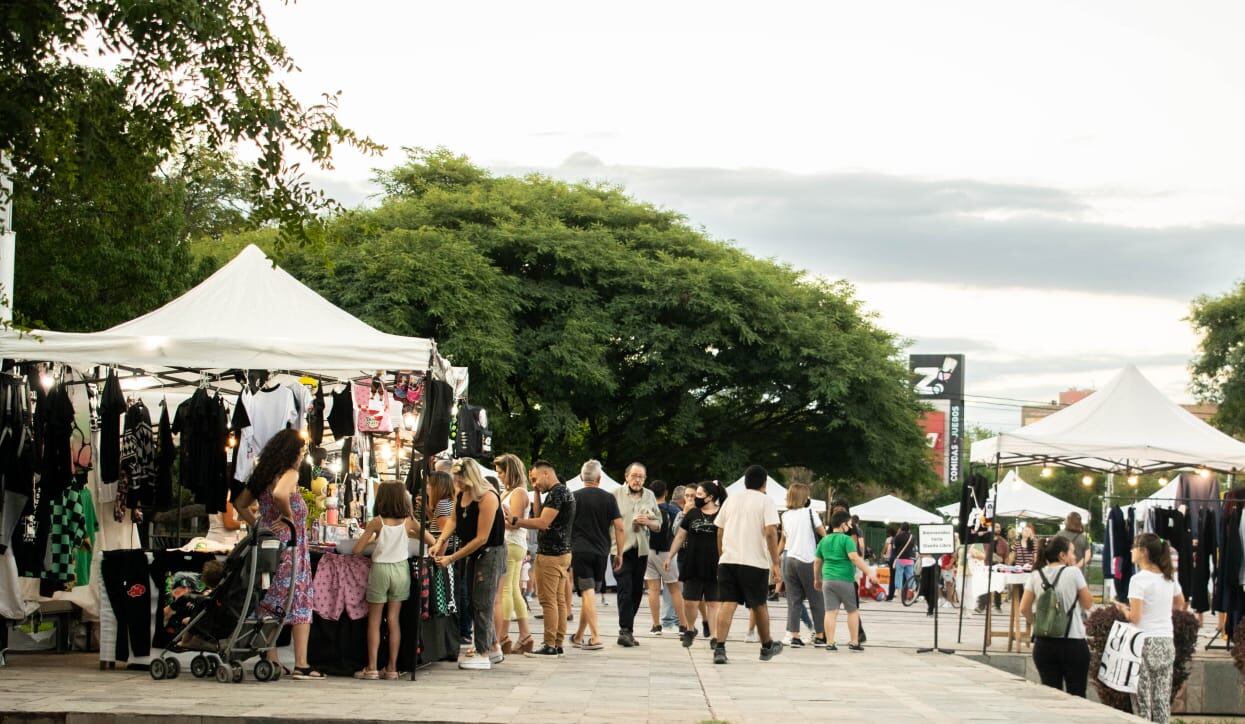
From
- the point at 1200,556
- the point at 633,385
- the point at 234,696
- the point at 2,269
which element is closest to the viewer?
the point at 234,696

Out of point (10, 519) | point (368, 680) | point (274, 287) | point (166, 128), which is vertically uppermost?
point (166, 128)

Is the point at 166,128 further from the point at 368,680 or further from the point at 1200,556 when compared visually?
the point at 1200,556

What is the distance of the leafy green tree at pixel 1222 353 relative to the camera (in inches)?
1877

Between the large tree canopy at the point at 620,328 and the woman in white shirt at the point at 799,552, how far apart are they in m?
18.2

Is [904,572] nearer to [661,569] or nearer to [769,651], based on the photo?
[661,569]

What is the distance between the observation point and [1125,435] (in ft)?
56.9

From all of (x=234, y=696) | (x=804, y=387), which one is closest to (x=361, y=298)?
(x=804, y=387)

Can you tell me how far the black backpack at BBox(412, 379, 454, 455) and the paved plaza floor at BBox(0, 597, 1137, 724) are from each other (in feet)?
→ 6.16

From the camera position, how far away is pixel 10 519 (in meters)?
11.7

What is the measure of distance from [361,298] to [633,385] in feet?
25.8

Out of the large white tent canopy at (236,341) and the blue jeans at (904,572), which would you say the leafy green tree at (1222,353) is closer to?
the blue jeans at (904,572)

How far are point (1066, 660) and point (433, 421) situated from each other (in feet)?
18.4

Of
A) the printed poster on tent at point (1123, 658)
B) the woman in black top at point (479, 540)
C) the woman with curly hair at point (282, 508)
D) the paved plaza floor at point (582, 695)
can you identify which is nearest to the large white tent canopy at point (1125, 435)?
the paved plaza floor at point (582, 695)

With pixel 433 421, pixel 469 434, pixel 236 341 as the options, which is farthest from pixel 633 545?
pixel 236 341
